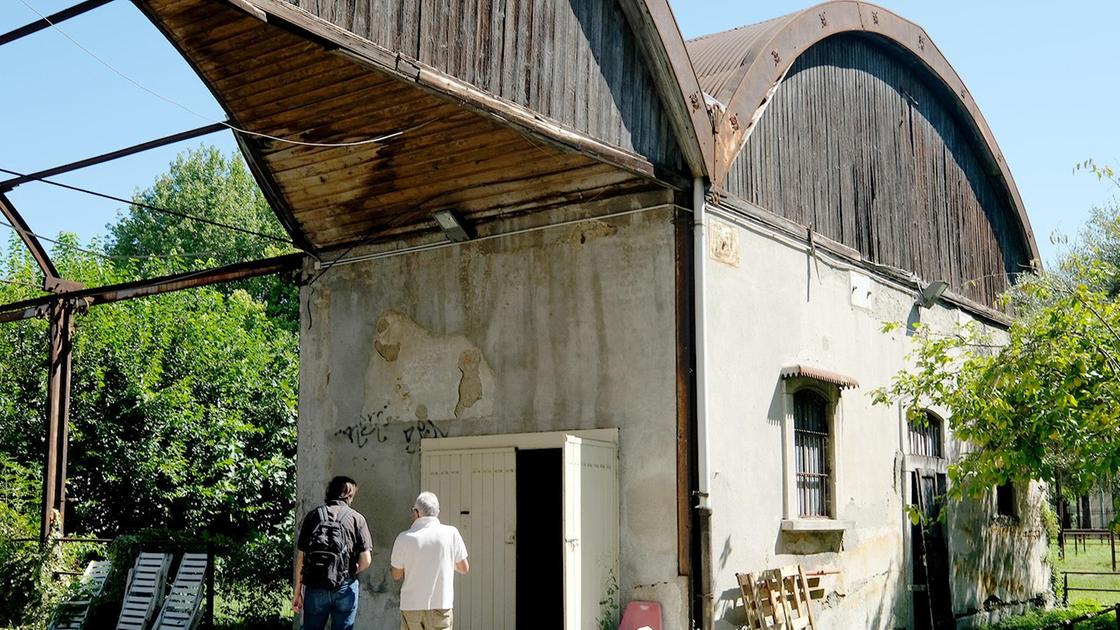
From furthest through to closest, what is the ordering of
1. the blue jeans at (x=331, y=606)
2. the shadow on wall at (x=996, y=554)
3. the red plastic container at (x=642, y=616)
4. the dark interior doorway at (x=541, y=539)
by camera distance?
the shadow on wall at (x=996, y=554) → the dark interior doorway at (x=541, y=539) → the red plastic container at (x=642, y=616) → the blue jeans at (x=331, y=606)

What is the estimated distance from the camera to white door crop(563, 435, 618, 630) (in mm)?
10148

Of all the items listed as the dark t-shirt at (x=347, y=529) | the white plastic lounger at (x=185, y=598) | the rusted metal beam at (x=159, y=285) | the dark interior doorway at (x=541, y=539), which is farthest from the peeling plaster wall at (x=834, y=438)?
the white plastic lounger at (x=185, y=598)

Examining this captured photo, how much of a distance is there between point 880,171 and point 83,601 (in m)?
12.0

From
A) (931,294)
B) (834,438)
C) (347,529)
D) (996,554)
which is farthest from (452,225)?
(996,554)

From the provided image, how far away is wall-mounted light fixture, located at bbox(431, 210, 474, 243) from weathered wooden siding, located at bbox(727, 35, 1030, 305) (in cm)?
300

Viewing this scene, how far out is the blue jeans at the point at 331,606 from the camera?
30.9 ft

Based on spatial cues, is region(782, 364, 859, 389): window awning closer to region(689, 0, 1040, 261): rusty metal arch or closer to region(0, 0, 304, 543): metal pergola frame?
region(689, 0, 1040, 261): rusty metal arch

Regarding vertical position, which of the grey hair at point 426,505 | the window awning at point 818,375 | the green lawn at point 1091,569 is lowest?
the green lawn at point 1091,569

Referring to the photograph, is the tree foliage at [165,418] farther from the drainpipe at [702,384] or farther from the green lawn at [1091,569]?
the green lawn at [1091,569]

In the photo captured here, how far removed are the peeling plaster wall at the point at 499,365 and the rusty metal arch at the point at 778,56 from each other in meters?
1.31

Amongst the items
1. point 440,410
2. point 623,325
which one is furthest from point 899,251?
point 440,410

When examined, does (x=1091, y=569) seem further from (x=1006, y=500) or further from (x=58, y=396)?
(x=58, y=396)

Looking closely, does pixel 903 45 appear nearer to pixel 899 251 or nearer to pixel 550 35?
pixel 899 251

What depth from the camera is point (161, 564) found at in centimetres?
1428
